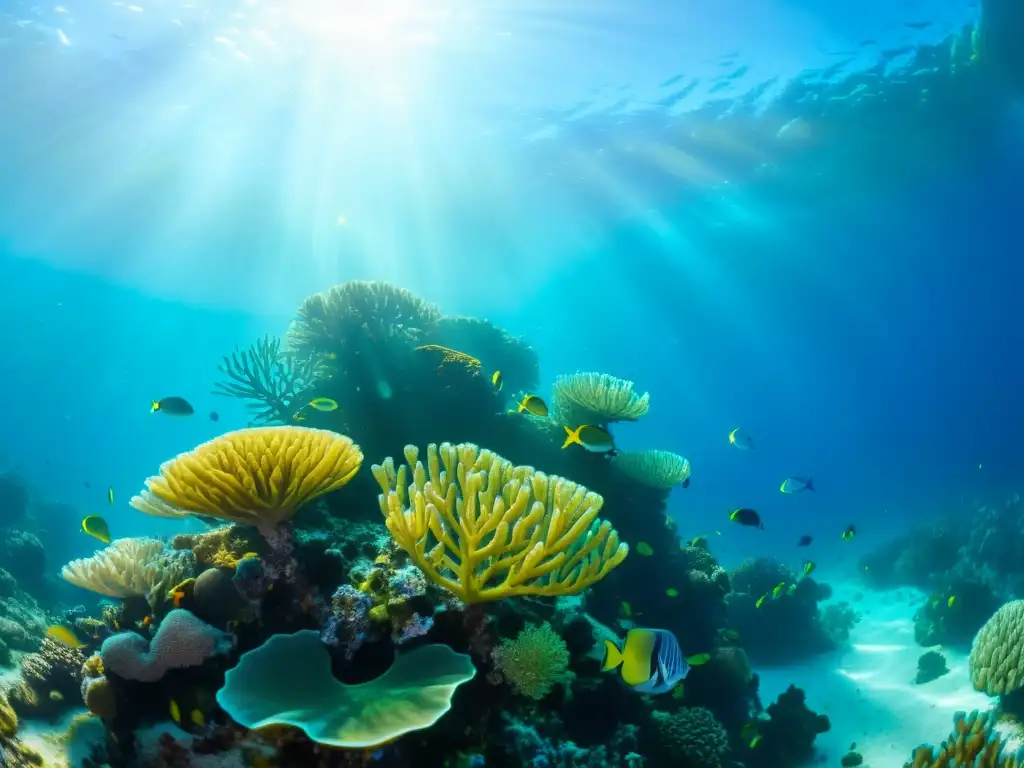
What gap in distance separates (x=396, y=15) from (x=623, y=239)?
21.5 meters

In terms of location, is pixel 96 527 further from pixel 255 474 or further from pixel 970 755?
pixel 970 755

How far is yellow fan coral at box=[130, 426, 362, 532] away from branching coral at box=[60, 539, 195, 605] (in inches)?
29.9

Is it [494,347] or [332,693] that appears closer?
[332,693]

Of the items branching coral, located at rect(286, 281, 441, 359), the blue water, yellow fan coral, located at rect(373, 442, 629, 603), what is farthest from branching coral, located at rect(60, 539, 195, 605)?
the blue water

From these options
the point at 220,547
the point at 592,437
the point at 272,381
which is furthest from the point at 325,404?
the point at 592,437

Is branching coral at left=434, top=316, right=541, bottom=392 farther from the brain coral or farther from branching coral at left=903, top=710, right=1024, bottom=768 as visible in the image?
the brain coral

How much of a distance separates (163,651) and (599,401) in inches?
226

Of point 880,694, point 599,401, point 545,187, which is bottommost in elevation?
point 880,694

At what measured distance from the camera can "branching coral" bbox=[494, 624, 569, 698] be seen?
3662mm

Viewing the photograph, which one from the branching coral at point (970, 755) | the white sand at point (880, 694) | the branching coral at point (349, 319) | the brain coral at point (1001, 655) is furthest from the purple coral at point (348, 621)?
the brain coral at point (1001, 655)

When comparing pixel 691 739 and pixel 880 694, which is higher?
pixel 880 694

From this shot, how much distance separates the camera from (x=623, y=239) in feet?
122

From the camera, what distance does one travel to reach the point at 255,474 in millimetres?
3590

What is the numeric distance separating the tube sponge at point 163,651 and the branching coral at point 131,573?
2.50 feet
